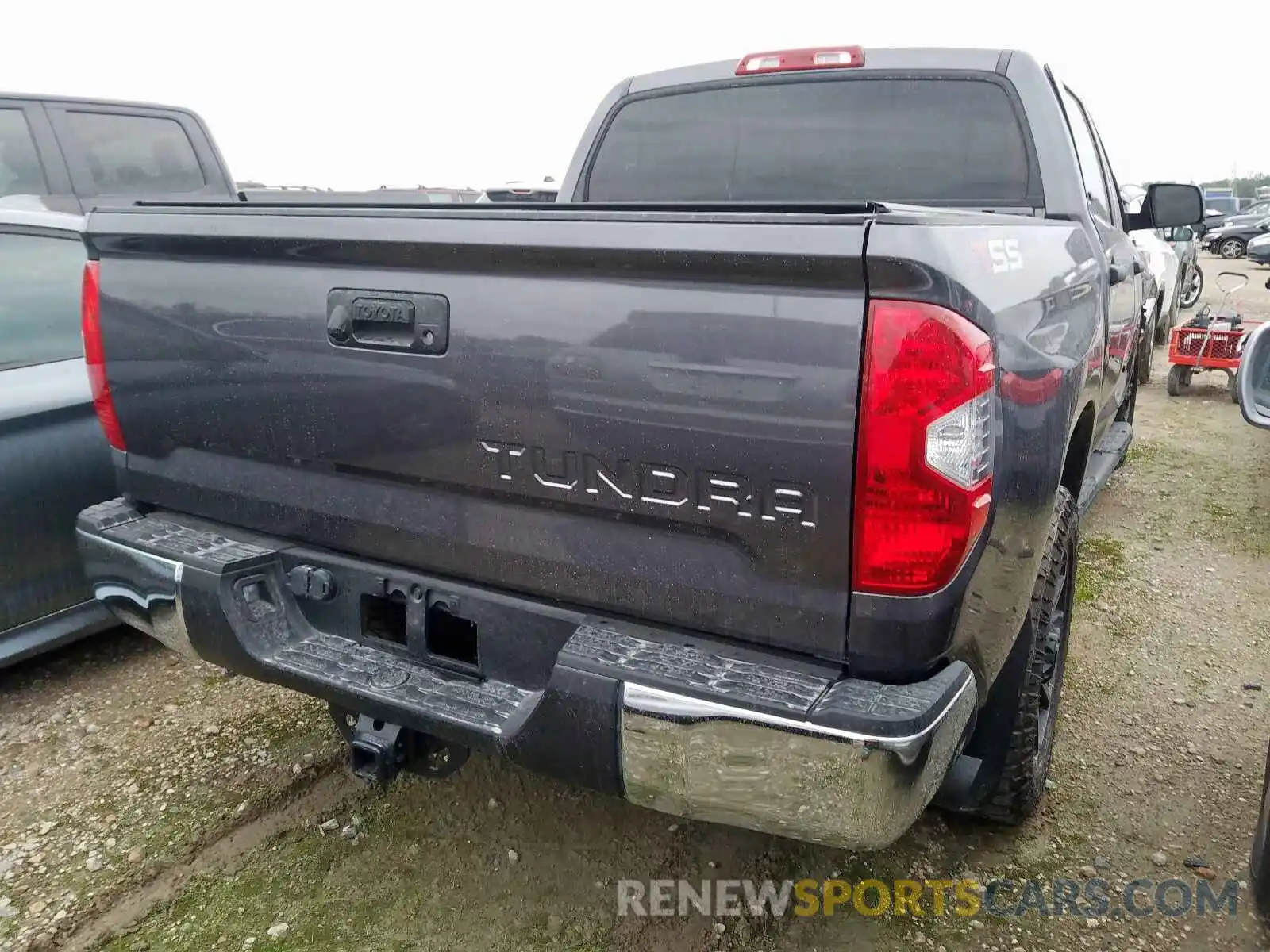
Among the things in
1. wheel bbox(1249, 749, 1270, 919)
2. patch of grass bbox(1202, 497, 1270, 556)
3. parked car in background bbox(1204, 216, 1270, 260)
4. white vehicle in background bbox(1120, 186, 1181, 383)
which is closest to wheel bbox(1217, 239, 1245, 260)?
parked car in background bbox(1204, 216, 1270, 260)

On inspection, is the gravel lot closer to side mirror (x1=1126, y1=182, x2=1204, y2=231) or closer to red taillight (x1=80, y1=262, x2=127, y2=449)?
red taillight (x1=80, y1=262, x2=127, y2=449)

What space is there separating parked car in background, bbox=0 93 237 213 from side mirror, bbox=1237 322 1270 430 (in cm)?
634

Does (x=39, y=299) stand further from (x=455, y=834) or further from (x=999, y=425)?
(x=999, y=425)

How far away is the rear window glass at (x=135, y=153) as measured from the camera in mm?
6340

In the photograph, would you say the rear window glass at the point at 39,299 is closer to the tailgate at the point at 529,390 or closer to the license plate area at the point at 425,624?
the tailgate at the point at 529,390

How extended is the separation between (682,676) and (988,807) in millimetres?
1249

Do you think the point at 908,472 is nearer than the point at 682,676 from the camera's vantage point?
Yes

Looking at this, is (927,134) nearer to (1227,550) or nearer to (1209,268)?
(1227,550)

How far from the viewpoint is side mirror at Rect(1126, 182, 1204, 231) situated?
394 centimetres

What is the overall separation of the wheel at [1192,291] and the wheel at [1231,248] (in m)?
16.3

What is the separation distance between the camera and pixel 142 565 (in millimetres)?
2363

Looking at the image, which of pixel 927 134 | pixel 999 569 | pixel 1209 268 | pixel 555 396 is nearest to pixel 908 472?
pixel 999 569

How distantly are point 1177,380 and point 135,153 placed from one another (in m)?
8.56

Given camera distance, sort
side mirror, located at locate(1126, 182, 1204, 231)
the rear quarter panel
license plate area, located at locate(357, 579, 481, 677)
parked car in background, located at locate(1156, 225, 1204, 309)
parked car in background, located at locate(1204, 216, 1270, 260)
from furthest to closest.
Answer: parked car in background, located at locate(1204, 216, 1270, 260), parked car in background, located at locate(1156, 225, 1204, 309), side mirror, located at locate(1126, 182, 1204, 231), license plate area, located at locate(357, 579, 481, 677), the rear quarter panel
